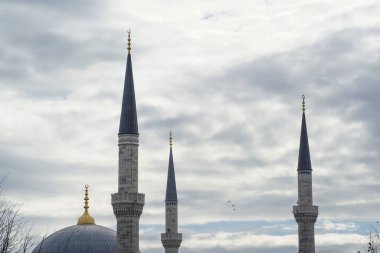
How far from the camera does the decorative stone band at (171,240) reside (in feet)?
246

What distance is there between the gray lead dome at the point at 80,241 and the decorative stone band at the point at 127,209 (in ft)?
61.1

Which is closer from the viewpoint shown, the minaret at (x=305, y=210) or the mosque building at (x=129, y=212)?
the mosque building at (x=129, y=212)

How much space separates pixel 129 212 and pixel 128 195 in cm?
108

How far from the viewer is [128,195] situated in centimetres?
5747

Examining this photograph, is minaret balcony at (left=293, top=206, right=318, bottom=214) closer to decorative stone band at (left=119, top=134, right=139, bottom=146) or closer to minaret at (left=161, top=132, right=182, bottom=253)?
minaret at (left=161, top=132, right=182, bottom=253)

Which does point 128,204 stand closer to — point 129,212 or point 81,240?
point 129,212

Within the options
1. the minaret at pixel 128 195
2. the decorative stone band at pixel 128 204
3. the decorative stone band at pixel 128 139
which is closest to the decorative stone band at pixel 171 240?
the minaret at pixel 128 195

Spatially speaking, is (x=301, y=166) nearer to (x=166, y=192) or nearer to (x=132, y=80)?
(x=166, y=192)

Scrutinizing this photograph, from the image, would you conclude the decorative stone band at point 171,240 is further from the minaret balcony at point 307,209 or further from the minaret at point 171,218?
the minaret balcony at point 307,209

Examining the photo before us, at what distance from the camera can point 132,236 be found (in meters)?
57.2

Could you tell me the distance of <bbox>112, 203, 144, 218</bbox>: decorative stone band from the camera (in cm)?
5731

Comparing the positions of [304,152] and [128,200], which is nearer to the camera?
[128,200]

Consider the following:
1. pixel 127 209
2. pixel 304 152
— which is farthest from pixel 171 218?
pixel 127 209

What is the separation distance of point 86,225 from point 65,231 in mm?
2261
